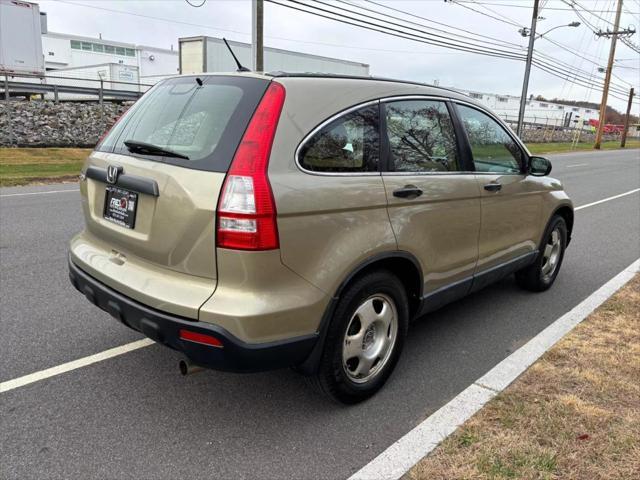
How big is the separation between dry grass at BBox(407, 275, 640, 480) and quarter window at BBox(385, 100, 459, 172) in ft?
4.89

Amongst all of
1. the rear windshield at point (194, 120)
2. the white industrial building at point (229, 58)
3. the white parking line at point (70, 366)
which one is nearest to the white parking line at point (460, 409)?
the rear windshield at point (194, 120)

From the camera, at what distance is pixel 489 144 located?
13.6 feet

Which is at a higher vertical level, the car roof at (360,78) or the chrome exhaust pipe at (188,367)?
the car roof at (360,78)

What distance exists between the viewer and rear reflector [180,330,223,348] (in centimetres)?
245

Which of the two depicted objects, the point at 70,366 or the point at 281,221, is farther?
the point at 70,366

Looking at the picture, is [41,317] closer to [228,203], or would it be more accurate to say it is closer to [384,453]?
[228,203]

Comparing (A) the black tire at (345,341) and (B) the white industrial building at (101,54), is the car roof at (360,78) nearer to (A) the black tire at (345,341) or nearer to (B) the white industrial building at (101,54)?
(A) the black tire at (345,341)

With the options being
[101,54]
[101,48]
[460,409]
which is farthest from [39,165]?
[101,48]

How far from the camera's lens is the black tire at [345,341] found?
2.81m

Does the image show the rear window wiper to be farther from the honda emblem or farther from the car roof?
the car roof

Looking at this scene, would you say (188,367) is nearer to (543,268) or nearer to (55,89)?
(543,268)

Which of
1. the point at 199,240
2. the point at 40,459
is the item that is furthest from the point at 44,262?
the point at 199,240

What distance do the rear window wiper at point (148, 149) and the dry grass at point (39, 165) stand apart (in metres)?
9.86

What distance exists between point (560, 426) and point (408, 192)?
1.52 m
